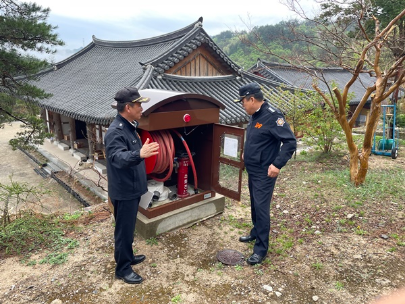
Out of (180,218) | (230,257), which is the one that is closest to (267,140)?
(230,257)

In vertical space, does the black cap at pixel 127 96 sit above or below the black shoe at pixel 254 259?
above

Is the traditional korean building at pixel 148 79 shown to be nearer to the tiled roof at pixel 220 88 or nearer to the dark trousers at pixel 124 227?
the tiled roof at pixel 220 88

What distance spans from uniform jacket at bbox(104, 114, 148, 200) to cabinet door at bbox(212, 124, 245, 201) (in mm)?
1449

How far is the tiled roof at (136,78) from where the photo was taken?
9.21m

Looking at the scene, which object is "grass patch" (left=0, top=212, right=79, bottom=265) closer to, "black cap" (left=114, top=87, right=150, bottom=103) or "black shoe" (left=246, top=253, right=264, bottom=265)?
"black cap" (left=114, top=87, right=150, bottom=103)

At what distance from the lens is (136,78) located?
9891 millimetres

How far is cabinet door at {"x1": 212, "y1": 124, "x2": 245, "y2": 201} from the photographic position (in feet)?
12.7

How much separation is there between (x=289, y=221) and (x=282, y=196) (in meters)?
1.12

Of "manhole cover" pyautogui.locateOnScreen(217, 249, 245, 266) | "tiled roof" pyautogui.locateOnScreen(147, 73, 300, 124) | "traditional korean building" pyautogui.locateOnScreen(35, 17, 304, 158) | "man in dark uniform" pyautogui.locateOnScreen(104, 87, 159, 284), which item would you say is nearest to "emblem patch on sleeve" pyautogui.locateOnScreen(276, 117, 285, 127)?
"man in dark uniform" pyautogui.locateOnScreen(104, 87, 159, 284)

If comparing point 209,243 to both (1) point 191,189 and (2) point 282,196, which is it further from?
(2) point 282,196

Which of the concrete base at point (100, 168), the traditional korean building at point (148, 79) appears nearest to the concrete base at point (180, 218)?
the traditional korean building at point (148, 79)

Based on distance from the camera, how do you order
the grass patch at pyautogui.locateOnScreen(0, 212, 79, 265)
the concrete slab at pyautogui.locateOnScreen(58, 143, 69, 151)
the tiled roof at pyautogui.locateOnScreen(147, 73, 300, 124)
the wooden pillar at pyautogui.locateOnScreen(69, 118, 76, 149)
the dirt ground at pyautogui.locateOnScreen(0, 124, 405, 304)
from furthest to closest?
1. the concrete slab at pyautogui.locateOnScreen(58, 143, 69, 151)
2. the wooden pillar at pyautogui.locateOnScreen(69, 118, 76, 149)
3. the tiled roof at pyautogui.locateOnScreen(147, 73, 300, 124)
4. the grass patch at pyautogui.locateOnScreen(0, 212, 79, 265)
5. the dirt ground at pyautogui.locateOnScreen(0, 124, 405, 304)

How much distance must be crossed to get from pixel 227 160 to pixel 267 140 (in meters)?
0.97

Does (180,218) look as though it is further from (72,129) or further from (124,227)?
(72,129)
